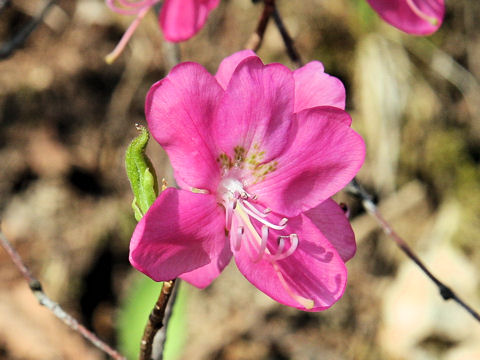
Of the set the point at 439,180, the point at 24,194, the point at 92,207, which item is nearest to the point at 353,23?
the point at 439,180

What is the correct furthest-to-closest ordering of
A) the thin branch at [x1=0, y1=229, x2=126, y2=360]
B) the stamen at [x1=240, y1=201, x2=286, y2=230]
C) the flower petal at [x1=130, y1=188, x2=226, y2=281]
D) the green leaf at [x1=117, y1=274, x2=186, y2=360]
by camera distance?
the green leaf at [x1=117, y1=274, x2=186, y2=360]
the thin branch at [x1=0, y1=229, x2=126, y2=360]
the stamen at [x1=240, y1=201, x2=286, y2=230]
the flower petal at [x1=130, y1=188, x2=226, y2=281]

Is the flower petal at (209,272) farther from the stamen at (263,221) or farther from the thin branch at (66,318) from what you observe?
the thin branch at (66,318)

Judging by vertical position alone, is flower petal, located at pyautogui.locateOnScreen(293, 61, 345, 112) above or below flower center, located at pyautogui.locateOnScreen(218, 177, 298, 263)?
above

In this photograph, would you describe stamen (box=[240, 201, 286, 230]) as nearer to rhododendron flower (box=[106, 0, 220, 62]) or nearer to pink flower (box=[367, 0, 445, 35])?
rhododendron flower (box=[106, 0, 220, 62])

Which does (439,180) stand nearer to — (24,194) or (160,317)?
(24,194)

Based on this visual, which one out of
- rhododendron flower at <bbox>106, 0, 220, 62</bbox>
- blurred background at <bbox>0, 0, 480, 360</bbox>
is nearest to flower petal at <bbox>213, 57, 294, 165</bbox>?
rhododendron flower at <bbox>106, 0, 220, 62</bbox>

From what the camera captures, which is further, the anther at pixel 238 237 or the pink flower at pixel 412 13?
the pink flower at pixel 412 13

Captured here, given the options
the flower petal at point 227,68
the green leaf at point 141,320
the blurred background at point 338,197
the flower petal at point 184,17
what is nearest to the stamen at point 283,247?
the flower petal at point 227,68
